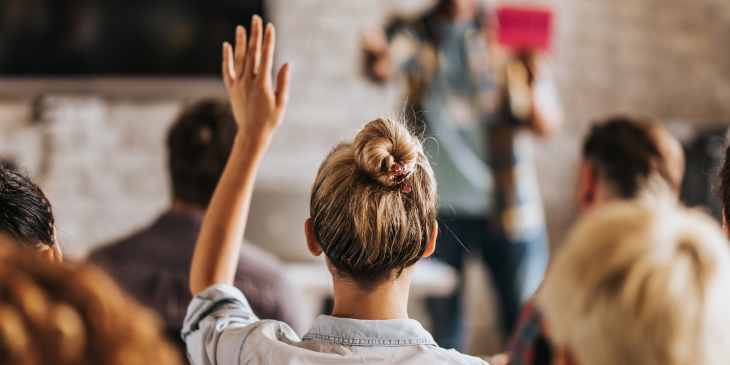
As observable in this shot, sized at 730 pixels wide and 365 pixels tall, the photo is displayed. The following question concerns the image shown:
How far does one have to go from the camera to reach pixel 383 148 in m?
0.69

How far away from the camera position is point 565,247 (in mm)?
527

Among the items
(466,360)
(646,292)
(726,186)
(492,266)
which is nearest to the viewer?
(646,292)

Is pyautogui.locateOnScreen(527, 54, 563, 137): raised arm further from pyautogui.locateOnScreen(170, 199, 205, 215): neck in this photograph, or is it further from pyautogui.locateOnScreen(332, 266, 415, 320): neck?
pyautogui.locateOnScreen(332, 266, 415, 320): neck

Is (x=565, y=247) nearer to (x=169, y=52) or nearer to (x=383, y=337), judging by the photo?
(x=383, y=337)

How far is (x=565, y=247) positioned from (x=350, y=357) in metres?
0.27

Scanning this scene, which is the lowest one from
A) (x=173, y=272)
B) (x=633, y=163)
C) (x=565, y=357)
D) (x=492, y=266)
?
(x=492, y=266)

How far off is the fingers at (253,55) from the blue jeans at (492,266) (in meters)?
1.15

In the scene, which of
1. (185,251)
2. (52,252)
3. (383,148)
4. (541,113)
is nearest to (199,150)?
(185,251)

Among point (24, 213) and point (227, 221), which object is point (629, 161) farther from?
point (24, 213)

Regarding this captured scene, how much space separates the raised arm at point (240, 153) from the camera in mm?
Answer: 811

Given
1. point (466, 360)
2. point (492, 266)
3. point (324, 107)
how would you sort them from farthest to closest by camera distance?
point (324, 107), point (492, 266), point (466, 360)

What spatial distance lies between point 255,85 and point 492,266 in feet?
4.30

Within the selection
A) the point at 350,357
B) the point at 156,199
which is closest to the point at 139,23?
the point at 156,199

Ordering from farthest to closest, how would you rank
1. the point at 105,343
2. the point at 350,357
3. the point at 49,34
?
the point at 49,34, the point at 350,357, the point at 105,343
